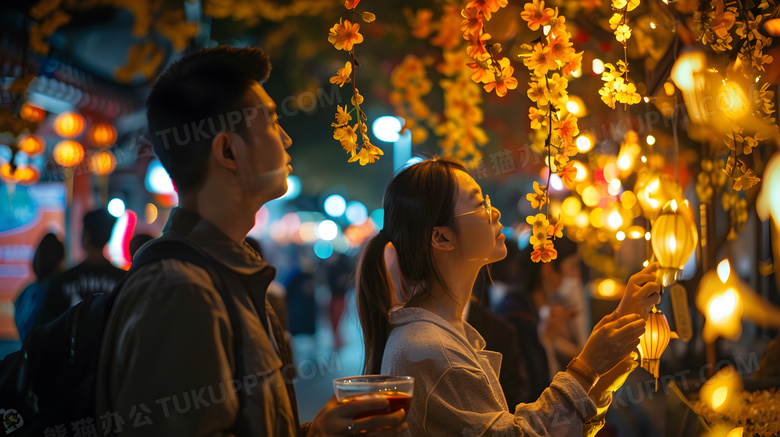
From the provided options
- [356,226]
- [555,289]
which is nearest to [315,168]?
[555,289]

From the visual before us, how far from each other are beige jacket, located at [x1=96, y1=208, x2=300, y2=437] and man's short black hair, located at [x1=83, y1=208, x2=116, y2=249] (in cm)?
293

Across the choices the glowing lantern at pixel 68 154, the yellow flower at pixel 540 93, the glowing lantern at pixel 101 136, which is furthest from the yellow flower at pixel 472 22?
the glowing lantern at pixel 101 136

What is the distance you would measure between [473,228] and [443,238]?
0.10 meters

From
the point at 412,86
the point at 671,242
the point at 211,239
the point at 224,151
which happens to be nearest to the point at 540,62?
the point at 671,242

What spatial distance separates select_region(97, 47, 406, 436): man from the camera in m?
1.10

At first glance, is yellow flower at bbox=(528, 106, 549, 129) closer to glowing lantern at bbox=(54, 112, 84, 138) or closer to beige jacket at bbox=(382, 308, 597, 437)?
beige jacket at bbox=(382, 308, 597, 437)

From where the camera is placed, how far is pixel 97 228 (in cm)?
384

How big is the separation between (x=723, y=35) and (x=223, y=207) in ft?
5.31

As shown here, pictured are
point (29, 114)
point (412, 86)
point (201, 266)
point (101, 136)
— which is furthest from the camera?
point (101, 136)

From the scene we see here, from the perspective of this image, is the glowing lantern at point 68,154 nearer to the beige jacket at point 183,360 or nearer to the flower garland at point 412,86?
the flower garland at point 412,86

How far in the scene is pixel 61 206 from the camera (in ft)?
37.2

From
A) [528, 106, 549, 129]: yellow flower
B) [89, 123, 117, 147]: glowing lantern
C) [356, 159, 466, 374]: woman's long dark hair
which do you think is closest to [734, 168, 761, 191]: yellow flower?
[528, 106, 549, 129]: yellow flower

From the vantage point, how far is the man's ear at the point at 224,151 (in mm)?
1290

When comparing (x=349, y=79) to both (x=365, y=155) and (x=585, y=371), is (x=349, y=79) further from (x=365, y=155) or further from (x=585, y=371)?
(x=585, y=371)
